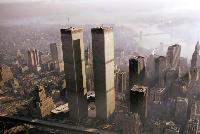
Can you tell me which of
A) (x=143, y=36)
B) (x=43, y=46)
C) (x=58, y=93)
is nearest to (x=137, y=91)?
(x=58, y=93)

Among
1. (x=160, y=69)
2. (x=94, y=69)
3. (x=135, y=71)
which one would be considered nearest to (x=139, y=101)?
(x=94, y=69)

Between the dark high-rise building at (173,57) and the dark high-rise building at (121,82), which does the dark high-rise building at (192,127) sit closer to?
the dark high-rise building at (121,82)

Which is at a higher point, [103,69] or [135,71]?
[103,69]

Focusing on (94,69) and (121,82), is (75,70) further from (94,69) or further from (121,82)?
(121,82)

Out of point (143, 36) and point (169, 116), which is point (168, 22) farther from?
point (169, 116)

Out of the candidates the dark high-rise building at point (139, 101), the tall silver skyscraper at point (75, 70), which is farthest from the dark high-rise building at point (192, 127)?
the tall silver skyscraper at point (75, 70)
